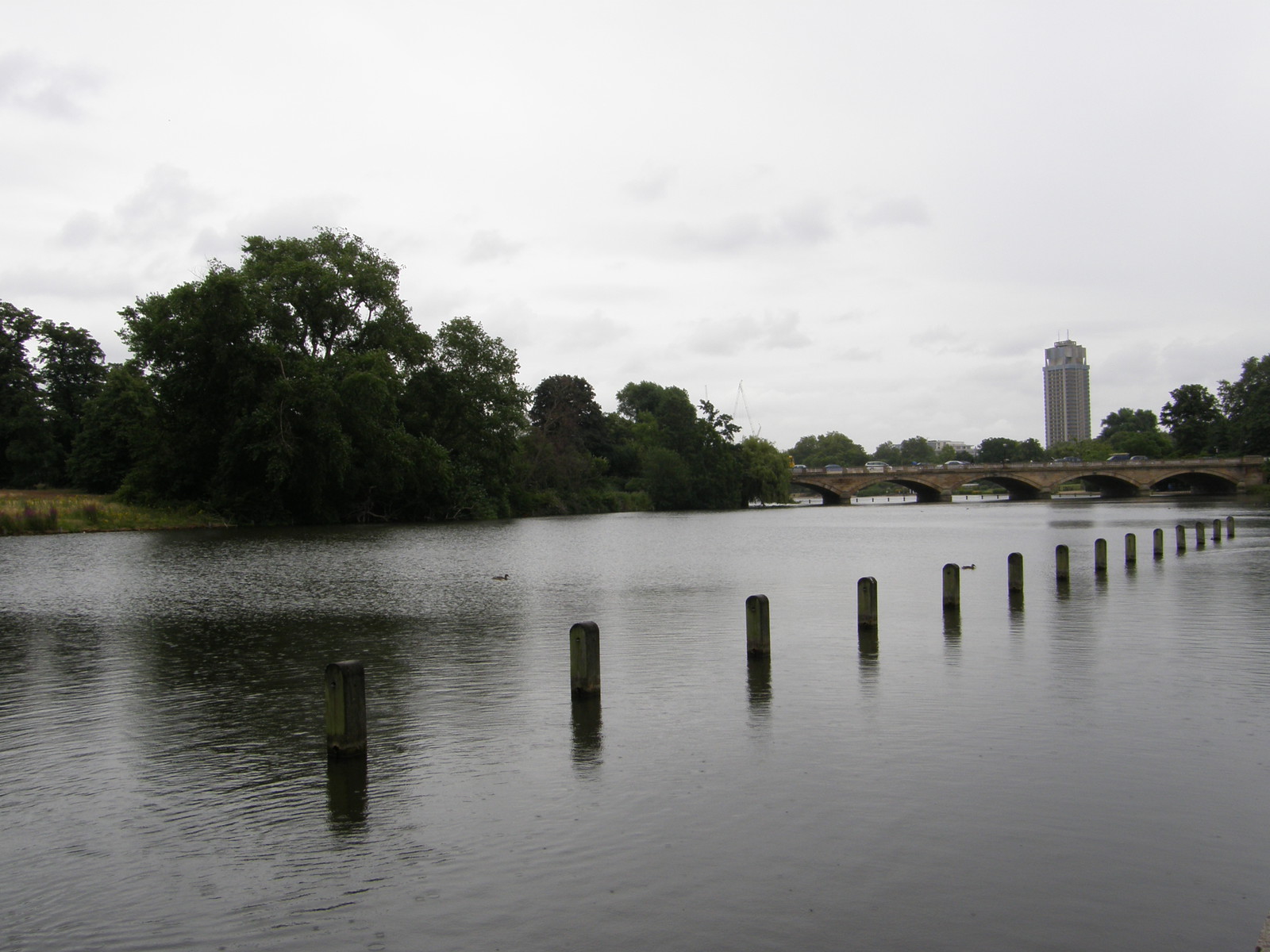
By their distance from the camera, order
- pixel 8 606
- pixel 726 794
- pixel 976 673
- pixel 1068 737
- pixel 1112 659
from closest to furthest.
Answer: pixel 726 794 → pixel 1068 737 → pixel 976 673 → pixel 1112 659 → pixel 8 606

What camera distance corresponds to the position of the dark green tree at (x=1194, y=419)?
134 meters

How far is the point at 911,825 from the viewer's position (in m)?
7.87

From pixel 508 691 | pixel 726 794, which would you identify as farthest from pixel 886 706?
pixel 508 691

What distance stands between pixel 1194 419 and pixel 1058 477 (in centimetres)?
2802

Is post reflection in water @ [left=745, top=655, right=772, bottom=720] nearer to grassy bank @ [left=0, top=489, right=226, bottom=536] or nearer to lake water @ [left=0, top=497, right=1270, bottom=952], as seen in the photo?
lake water @ [left=0, top=497, right=1270, bottom=952]

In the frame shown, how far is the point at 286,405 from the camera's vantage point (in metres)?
60.4

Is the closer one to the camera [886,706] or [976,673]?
[886,706]

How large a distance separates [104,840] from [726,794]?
501 centimetres

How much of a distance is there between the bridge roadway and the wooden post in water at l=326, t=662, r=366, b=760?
116511mm

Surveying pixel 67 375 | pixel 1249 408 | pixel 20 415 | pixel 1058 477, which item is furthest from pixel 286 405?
pixel 1249 408

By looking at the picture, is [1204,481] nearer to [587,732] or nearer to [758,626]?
[758,626]

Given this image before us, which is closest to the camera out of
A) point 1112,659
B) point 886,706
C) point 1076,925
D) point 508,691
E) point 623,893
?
point 1076,925

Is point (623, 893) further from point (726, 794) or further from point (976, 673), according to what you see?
point (976, 673)

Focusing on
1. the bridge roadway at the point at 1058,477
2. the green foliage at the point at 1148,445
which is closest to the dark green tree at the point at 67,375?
the bridge roadway at the point at 1058,477
